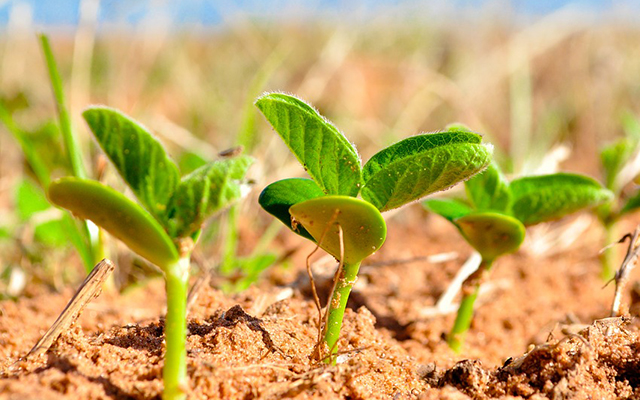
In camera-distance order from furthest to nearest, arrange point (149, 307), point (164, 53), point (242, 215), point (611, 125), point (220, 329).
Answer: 1. point (164, 53)
2. point (611, 125)
3. point (242, 215)
4. point (149, 307)
5. point (220, 329)

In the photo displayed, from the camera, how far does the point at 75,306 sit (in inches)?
38.3

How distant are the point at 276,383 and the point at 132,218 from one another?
0.31 metres

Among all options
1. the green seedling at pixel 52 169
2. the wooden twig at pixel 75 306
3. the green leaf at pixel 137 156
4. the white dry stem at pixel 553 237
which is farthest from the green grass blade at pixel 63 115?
the white dry stem at pixel 553 237

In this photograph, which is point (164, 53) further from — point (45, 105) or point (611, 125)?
point (611, 125)

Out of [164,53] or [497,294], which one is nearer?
[497,294]

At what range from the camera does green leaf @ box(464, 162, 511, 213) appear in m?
1.15

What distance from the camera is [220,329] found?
0.98 m

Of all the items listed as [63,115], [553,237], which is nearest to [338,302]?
[63,115]

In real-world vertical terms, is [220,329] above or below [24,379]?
above

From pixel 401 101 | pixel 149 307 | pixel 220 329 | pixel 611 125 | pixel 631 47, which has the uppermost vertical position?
pixel 631 47

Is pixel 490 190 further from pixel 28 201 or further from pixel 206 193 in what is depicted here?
pixel 28 201

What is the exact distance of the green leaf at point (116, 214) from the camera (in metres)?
0.71

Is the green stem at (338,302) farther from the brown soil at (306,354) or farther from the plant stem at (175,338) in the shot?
the plant stem at (175,338)

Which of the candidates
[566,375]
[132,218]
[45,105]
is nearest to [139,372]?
[132,218]
